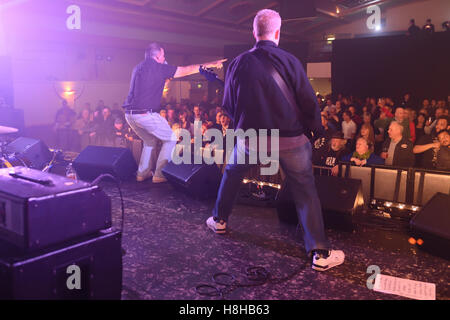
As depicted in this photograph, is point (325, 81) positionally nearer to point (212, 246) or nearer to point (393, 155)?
point (393, 155)

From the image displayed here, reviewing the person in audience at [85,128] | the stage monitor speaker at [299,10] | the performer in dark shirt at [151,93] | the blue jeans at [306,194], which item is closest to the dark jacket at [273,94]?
the blue jeans at [306,194]

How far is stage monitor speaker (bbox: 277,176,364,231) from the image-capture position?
3116 millimetres

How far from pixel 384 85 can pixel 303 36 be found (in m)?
4.85

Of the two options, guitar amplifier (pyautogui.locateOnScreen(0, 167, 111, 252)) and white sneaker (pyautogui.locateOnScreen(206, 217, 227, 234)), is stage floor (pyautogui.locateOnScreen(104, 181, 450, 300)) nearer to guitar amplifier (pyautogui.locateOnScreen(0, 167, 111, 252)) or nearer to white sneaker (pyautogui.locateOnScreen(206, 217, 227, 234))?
white sneaker (pyautogui.locateOnScreen(206, 217, 227, 234))

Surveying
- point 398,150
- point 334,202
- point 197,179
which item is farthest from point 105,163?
point 398,150

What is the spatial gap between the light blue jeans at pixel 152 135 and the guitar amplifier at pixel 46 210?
2.47m

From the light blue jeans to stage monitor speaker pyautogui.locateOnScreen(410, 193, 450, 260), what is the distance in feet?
8.64

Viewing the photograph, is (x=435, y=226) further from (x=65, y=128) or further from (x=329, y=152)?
(x=65, y=128)

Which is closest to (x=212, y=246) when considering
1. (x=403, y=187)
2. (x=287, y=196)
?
(x=287, y=196)

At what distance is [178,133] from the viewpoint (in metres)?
6.56

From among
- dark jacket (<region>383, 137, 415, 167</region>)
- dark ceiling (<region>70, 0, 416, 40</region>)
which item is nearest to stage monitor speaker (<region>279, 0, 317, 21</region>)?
dark ceiling (<region>70, 0, 416, 40</region>)

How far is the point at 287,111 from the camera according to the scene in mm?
2492

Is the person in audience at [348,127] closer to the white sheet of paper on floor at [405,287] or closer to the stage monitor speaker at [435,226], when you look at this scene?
the stage monitor speaker at [435,226]

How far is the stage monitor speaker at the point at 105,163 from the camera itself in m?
4.73
